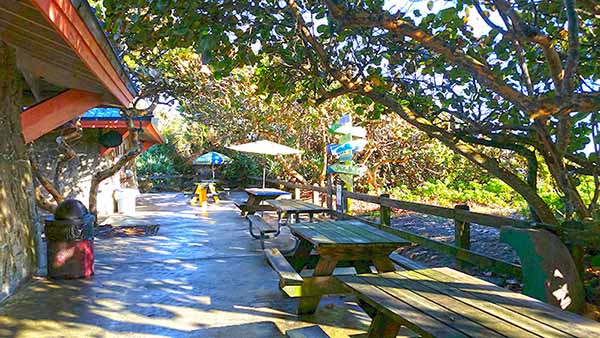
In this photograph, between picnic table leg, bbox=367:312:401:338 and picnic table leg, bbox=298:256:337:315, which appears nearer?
picnic table leg, bbox=367:312:401:338

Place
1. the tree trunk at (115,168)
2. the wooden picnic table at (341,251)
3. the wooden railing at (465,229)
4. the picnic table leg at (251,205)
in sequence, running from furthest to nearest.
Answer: the picnic table leg at (251,205)
the tree trunk at (115,168)
the wooden railing at (465,229)
the wooden picnic table at (341,251)

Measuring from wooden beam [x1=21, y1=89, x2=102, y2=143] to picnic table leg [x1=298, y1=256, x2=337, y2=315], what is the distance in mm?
3683

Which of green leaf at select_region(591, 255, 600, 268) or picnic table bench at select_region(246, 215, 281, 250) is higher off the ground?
green leaf at select_region(591, 255, 600, 268)

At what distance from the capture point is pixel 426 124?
424 cm

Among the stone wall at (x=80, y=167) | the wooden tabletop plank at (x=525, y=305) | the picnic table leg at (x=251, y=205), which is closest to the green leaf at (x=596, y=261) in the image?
the wooden tabletop plank at (x=525, y=305)

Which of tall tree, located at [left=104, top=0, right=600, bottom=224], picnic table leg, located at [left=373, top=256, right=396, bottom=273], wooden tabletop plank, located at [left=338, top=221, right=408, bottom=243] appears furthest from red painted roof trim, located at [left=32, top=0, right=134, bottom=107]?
picnic table leg, located at [left=373, top=256, right=396, bottom=273]

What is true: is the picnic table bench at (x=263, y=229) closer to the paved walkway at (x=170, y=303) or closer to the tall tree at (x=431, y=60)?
the paved walkway at (x=170, y=303)

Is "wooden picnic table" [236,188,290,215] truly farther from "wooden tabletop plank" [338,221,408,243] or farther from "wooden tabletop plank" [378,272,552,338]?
"wooden tabletop plank" [378,272,552,338]

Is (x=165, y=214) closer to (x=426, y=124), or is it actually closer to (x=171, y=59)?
(x=171, y=59)

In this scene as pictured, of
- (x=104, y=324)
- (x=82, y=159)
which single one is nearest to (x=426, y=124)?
(x=104, y=324)

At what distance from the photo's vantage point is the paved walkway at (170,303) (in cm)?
361

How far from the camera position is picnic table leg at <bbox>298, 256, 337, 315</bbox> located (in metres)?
3.78

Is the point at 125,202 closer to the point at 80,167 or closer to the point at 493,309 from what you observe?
the point at 80,167

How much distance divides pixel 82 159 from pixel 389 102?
10196 millimetres
